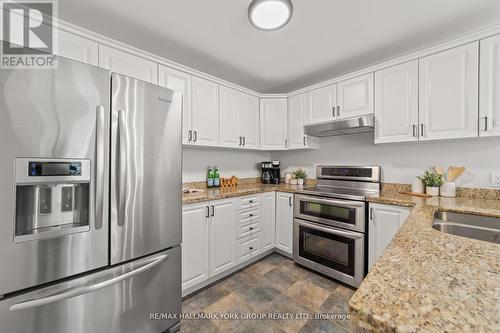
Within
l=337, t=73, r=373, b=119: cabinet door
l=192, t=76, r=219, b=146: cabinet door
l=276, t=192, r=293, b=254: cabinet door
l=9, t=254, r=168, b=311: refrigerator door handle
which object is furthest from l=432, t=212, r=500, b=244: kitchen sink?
l=192, t=76, r=219, b=146: cabinet door

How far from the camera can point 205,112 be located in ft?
7.58

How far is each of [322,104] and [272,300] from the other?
87.3 inches

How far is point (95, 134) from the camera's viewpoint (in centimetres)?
110

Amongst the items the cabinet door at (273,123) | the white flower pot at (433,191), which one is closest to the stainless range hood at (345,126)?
the cabinet door at (273,123)

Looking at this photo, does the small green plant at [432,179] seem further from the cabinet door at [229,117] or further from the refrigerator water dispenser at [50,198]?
the refrigerator water dispenser at [50,198]

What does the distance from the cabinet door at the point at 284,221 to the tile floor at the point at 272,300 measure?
0.94ft

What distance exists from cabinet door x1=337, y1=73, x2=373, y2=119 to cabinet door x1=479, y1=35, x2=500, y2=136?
0.78m

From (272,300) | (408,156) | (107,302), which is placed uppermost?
(408,156)

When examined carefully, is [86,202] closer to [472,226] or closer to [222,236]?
[222,236]

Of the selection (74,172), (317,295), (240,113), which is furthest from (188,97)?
(317,295)

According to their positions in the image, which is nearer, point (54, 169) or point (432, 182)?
point (54, 169)

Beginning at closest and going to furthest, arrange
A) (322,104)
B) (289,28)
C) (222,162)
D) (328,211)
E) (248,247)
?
1. (289,28)
2. (328,211)
3. (248,247)
4. (322,104)
5. (222,162)

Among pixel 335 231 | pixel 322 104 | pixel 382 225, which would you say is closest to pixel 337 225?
pixel 335 231

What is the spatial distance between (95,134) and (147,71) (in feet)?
3.49
